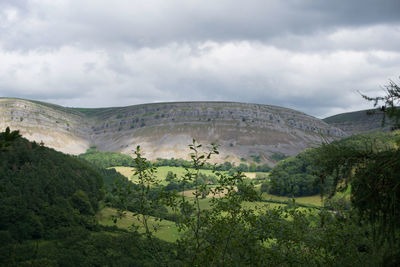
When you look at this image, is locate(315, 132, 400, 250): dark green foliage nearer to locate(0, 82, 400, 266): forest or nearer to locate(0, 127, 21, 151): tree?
locate(0, 82, 400, 266): forest

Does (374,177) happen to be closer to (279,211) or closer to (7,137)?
(7,137)

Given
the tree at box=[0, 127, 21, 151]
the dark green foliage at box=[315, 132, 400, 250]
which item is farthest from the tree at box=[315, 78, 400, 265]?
the tree at box=[0, 127, 21, 151]

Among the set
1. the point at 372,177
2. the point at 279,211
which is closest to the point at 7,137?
the point at 372,177

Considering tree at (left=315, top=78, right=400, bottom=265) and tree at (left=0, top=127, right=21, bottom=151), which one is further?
tree at (left=315, top=78, right=400, bottom=265)

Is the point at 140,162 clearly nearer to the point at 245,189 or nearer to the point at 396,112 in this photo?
the point at 245,189

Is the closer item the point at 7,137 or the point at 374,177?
the point at 7,137

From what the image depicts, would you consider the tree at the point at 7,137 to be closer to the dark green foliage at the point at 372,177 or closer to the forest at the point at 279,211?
the forest at the point at 279,211

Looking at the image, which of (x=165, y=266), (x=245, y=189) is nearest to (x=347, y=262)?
(x=245, y=189)

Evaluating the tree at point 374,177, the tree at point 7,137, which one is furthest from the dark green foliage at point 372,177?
the tree at point 7,137

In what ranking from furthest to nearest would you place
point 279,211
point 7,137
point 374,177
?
point 279,211, point 374,177, point 7,137

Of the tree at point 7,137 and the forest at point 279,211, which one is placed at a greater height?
the tree at point 7,137

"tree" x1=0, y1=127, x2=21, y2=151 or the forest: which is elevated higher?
"tree" x1=0, y1=127, x2=21, y2=151

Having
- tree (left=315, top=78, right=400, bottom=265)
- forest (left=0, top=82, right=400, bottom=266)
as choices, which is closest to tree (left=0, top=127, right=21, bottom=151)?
forest (left=0, top=82, right=400, bottom=266)

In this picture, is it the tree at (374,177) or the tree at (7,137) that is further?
the tree at (374,177)
